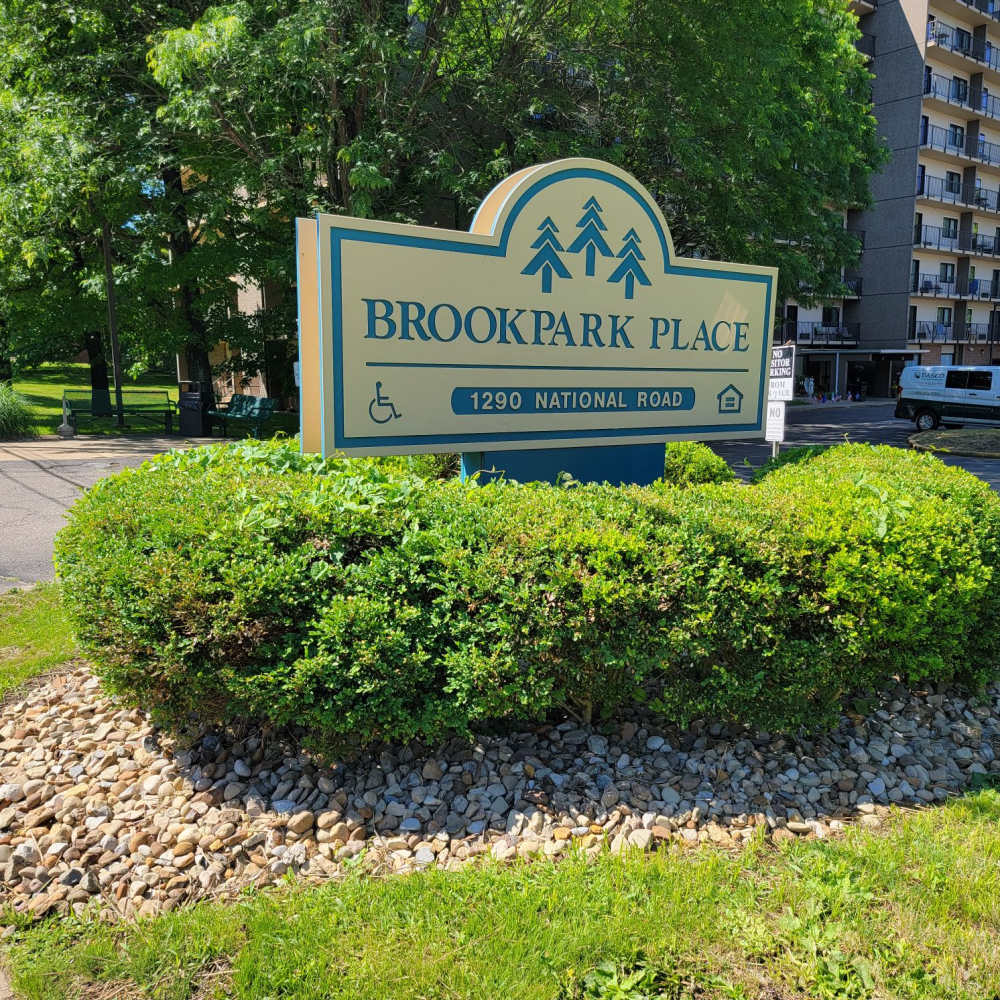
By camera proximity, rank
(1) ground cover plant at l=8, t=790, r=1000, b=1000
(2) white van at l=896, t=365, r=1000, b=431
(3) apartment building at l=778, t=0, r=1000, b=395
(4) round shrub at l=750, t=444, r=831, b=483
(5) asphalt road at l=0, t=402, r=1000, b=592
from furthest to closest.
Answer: (3) apartment building at l=778, t=0, r=1000, b=395, (2) white van at l=896, t=365, r=1000, b=431, (5) asphalt road at l=0, t=402, r=1000, b=592, (4) round shrub at l=750, t=444, r=831, b=483, (1) ground cover plant at l=8, t=790, r=1000, b=1000

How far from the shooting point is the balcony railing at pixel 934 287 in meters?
42.4

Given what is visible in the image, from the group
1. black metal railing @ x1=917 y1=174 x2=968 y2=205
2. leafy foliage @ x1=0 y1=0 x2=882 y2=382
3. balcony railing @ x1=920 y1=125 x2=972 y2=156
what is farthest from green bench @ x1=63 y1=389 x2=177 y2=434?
balcony railing @ x1=920 y1=125 x2=972 y2=156

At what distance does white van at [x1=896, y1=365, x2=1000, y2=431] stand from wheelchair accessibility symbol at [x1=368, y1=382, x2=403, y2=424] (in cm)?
2317

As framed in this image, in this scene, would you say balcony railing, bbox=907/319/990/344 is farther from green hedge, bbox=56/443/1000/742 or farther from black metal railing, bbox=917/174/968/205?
green hedge, bbox=56/443/1000/742

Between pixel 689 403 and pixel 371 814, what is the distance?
3647 mm

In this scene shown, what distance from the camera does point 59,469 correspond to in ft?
41.6

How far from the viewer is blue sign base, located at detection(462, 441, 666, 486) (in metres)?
4.75

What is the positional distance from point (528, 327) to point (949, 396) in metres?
22.6

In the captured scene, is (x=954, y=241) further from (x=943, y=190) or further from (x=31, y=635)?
(x=31, y=635)

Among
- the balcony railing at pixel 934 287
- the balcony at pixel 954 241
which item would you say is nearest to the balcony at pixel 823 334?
the balcony railing at pixel 934 287

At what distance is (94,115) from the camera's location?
14.0 m

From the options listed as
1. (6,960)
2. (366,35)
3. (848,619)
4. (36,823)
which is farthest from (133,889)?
(366,35)

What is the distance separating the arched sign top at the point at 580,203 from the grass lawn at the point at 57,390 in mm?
16519

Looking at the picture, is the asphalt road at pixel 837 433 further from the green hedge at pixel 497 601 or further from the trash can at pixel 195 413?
the trash can at pixel 195 413
